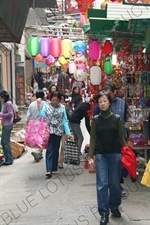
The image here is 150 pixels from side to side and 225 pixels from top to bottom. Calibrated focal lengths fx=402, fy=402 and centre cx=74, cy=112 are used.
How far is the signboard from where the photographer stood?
19469 millimetres

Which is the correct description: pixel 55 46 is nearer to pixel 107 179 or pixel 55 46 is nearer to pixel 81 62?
pixel 81 62

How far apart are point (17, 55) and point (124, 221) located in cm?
1651

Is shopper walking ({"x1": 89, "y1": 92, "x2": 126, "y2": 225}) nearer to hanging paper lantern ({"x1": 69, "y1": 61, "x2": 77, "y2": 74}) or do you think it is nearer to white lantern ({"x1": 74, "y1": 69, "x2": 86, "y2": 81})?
white lantern ({"x1": 74, "y1": 69, "x2": 86, "y2": 81})

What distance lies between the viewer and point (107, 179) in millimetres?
5266

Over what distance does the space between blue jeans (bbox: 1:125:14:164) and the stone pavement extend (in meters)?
0.87

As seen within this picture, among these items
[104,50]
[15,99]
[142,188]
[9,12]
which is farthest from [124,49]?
[15,99]

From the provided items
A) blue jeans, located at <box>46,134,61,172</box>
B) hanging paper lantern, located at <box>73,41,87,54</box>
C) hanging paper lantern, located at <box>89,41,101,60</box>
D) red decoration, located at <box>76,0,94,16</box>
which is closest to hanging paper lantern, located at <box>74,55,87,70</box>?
hanging paper lantern, located at <box>73,41,87,54</box>

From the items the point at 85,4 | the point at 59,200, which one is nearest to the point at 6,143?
the point at 59,200

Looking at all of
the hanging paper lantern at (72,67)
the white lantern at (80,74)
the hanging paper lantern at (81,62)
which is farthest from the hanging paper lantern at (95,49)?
the hanging paper lantern at (72,67)

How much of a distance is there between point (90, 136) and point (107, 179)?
605 mm

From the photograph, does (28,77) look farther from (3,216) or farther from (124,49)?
(3,216)

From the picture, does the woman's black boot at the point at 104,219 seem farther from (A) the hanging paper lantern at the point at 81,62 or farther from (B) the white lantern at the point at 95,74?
(A) the hanging paper lantern at the point at 81,62

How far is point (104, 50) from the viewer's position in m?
8.84

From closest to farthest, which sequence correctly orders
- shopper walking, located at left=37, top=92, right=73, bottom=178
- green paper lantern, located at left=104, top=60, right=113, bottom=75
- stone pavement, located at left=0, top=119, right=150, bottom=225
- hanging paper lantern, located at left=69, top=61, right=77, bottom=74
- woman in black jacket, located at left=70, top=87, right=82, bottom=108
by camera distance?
stone pavement, located at left=0, top=119, right=150, bottom=225 → shopper walking, located at left=37, top=92, right=73, bottom=178 → green paper lantern, located at left=104, top=60, right=113, bottom=75 → woman in black jacket, located at left=70, top=87, right=82, bottom=108 → hanging paper lantern, located at left=69, top=61, right=77, bottom=74
